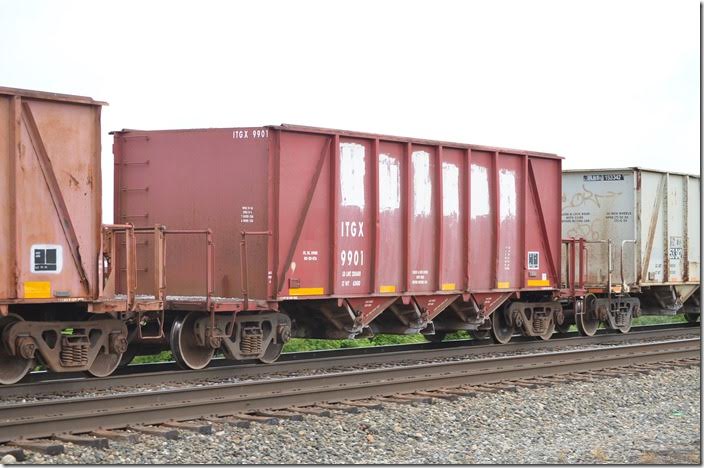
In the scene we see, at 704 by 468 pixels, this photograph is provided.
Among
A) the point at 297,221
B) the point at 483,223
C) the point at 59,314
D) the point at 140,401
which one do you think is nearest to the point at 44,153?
the point at 59,314

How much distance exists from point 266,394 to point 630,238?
13.0m

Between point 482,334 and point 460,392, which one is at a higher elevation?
point 482,334

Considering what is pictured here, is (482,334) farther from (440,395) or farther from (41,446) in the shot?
(41,446)

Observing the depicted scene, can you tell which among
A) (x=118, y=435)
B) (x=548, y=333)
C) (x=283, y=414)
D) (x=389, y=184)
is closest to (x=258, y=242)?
(x=389, y=184)

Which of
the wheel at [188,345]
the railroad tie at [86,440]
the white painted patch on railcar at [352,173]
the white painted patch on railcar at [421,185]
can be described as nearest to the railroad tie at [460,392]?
the wheel at [188,345]

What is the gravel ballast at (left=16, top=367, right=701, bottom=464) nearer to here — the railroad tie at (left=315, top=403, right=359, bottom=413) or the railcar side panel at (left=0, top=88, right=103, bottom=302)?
the railroad tie at (left=315, top=403, right=359, bottom=413)

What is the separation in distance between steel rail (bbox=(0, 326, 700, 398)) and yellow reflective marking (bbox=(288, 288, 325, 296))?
1.04 metres

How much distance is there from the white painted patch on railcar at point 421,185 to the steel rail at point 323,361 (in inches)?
93.1

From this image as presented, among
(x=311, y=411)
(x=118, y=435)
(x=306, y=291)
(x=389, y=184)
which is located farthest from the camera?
(x=389, y=184)

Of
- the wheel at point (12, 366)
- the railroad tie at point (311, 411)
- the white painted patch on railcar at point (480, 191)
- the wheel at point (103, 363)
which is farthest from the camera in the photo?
the white painted patch on railcar at point (480, 191)

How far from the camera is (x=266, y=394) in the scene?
1139cm

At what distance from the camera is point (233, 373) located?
1373 cm

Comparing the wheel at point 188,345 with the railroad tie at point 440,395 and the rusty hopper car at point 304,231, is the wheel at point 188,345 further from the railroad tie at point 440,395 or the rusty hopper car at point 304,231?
the railroad tie at point 440,395

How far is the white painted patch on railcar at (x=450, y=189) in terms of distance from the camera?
16719mm
